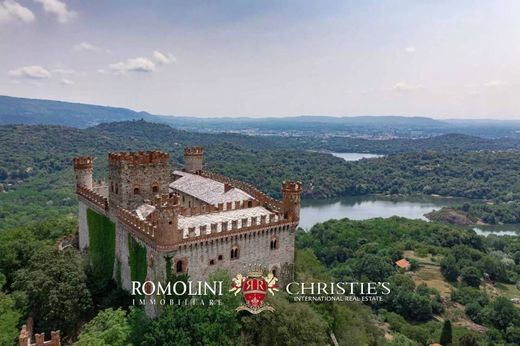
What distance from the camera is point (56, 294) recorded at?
117 feet

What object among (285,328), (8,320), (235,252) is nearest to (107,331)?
(8,320)

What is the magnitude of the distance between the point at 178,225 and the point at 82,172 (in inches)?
774

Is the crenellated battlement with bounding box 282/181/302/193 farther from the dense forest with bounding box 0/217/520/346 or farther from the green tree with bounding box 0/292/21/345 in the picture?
A: the green tree with bounding box 0/292/21/345

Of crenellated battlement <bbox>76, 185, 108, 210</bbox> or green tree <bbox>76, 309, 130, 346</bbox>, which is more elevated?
crenellated battlement <bbox>76, 185, 108, 210</bbox>

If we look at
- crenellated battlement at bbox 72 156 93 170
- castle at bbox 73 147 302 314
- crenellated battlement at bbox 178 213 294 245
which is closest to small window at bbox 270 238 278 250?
castle at bbox 73 147 302 314

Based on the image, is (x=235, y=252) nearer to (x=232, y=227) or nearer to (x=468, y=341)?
(x=232, y=227)

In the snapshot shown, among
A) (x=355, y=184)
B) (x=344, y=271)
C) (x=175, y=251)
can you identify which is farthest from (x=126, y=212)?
(x=355, y=184)

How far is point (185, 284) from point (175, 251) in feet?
8.56

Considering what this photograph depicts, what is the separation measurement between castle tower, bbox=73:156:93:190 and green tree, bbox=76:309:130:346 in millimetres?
20232

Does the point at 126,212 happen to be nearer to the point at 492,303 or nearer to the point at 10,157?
the point at 492,303

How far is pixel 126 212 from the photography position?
3825 centimetres

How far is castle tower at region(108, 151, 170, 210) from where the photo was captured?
40219 millimetres

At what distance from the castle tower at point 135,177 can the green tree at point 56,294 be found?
22.6 ft

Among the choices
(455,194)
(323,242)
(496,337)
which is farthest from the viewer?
(455,194)
